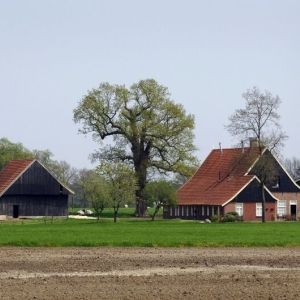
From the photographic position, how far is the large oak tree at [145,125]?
11025 cm

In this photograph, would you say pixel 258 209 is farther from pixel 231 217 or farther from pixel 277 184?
pixel 231 217

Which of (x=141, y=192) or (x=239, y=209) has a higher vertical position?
(x=141, y=192)

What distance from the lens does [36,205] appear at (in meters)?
107

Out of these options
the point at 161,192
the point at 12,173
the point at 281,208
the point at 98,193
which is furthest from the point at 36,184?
the point at 281,208

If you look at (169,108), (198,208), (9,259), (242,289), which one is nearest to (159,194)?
(198,208)

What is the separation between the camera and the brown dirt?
24438 millimetres

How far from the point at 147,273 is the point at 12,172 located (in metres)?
78.7

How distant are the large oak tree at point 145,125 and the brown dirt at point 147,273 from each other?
6771 centimetres

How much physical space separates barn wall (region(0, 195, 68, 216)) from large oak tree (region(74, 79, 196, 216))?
7664 millimetres

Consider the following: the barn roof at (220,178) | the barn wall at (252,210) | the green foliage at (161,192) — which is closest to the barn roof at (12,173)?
the green foliage at (161,192)

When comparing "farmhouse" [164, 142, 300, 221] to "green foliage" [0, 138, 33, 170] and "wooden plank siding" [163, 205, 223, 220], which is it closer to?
"wooden plank siding" [163, 205, 223, 220]

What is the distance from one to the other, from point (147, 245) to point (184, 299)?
875 inches

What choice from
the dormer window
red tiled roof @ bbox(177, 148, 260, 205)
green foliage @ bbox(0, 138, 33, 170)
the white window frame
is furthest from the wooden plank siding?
green foliage @ bbox(0, 138, 33, 170)

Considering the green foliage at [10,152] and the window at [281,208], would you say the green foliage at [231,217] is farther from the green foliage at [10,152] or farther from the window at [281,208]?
the green foliage at [10,152]
